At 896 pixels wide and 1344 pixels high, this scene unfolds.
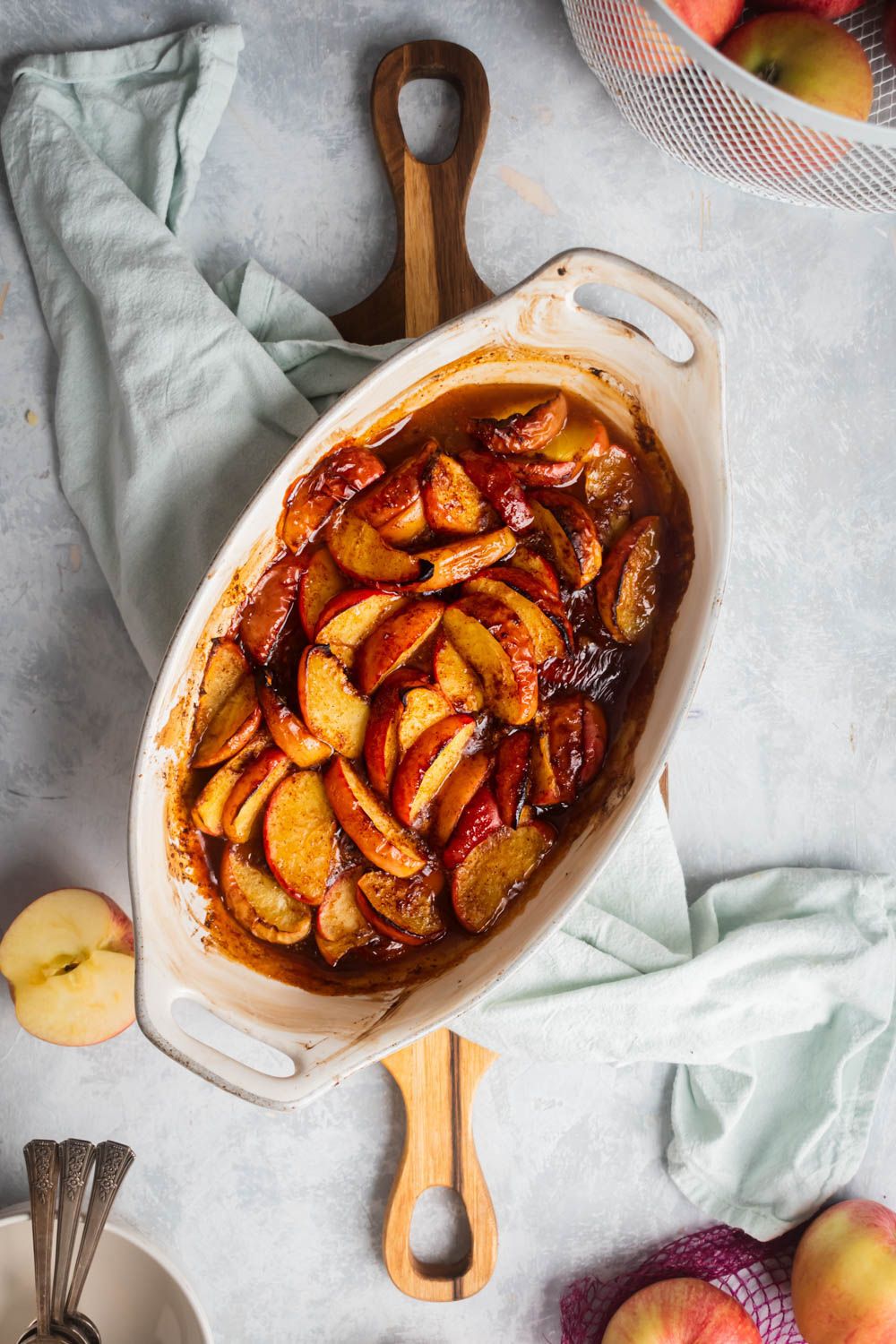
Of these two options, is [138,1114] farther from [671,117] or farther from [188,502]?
[671,117]

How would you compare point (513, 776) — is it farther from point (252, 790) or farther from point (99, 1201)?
point (99, 1201)

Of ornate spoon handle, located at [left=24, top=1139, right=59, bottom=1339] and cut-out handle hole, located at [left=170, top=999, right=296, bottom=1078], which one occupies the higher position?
cut-out handle hole, located at [left=170, top=999, right=296, bottom=1078]

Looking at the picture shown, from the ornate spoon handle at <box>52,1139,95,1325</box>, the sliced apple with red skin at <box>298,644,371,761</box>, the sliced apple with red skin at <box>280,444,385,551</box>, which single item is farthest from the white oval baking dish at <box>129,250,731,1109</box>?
the ornate spoon handle at <box>52,1139,95,1325</box>

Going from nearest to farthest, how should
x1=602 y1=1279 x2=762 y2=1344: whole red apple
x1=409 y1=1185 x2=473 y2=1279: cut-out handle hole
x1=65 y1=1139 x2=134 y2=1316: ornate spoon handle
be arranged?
→ x1=65 y1=1139 x2=134 y2=1316: ornate spoon handle
x1=602 y1=1279 x2=762 y2=1344: whole red apple
x1=409 y1=1185 x2=473 y2=1279: cut-out handle hole

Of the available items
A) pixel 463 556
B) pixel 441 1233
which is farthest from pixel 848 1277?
pixel 463 556

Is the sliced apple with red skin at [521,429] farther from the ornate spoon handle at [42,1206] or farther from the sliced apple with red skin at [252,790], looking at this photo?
the ornate spoon handle at [42,1206]

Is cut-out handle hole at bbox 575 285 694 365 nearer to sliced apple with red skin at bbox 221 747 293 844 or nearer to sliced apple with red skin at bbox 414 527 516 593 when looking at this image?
sliced apple with red skin at bbox 414 527 516 593
